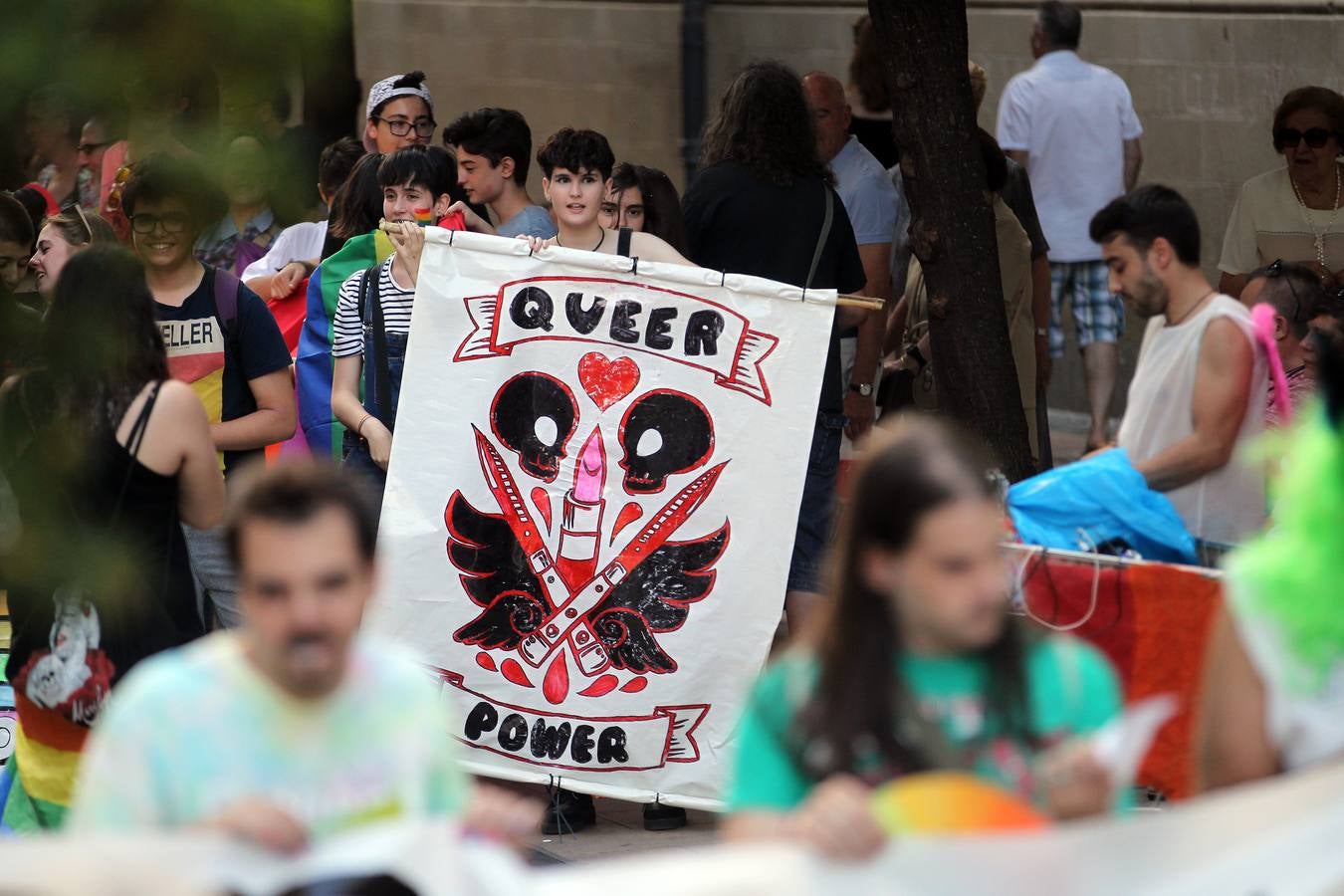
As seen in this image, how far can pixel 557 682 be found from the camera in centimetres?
606

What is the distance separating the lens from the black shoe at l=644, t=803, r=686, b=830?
245 inches

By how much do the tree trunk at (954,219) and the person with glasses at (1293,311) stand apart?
36.4 inches

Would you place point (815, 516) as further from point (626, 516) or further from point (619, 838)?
point (619, 838)

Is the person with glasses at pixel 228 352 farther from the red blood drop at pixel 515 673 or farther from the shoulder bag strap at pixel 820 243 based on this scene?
the shoulder bag strap at pixel 820 243

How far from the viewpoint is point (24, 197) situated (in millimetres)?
6953

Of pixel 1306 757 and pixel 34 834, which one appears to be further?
pixel 34 834

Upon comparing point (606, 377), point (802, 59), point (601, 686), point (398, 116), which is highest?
point (802, 59)

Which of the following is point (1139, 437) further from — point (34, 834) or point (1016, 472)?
point (34, 834)

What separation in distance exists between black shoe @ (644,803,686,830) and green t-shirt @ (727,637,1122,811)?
348cm

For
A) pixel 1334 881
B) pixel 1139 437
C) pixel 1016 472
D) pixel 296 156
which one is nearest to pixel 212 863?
pixel 296 156

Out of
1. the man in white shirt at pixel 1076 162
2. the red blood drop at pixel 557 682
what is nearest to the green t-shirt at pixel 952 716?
the red blood drop at pixel 557 682

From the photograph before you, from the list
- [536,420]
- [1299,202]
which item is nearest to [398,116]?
[536,420]

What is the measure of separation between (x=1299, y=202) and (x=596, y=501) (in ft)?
11.7

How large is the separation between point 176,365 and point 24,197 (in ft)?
5.01
